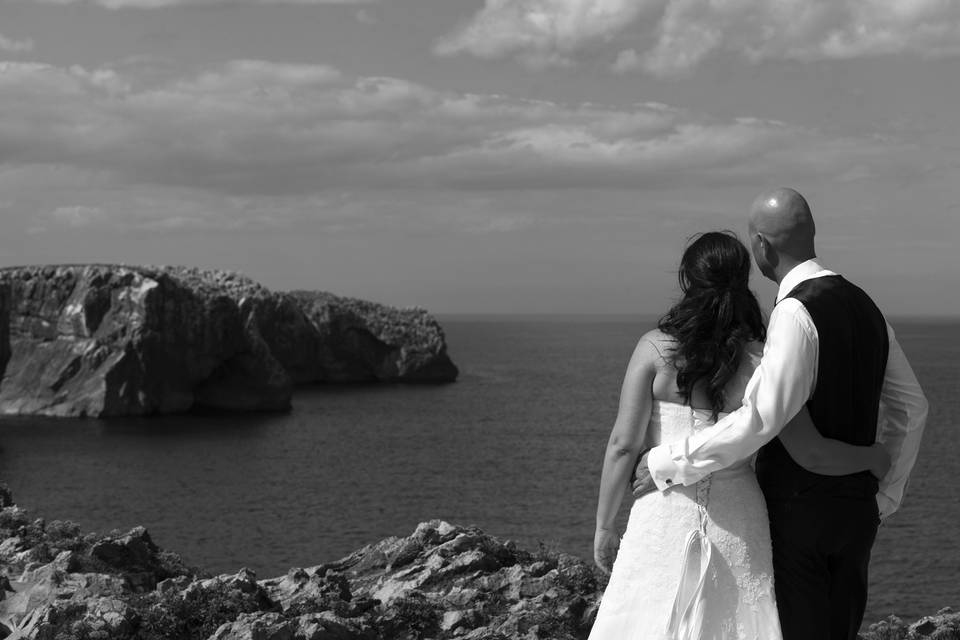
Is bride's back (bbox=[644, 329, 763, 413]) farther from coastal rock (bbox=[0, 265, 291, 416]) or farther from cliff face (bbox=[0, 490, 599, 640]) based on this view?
coastal rock (bbox=[0, 265, 291, 416])

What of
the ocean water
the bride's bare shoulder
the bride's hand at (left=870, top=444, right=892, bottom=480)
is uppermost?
the bride's bare shoulder

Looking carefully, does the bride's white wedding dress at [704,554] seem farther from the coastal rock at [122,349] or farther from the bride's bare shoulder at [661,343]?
the coastal rock at [122,349]

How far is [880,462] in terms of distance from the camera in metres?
6.26

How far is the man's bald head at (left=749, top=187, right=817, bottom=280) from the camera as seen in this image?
20.5 ft

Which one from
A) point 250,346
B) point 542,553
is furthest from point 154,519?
point 250,346

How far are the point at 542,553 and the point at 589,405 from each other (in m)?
90.9

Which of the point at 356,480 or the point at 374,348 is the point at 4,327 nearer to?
the point at 374,348

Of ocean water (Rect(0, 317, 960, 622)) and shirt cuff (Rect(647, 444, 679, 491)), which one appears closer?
shirt cuff (Rect(647, 444, 679, 491))

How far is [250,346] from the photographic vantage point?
351ft

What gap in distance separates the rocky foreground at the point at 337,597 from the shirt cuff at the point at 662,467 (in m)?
5.45

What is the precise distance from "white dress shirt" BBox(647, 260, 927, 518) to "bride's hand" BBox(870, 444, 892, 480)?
0.51 feet

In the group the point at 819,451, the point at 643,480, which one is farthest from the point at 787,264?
the point at 643,480

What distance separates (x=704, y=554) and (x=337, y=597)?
23.2ft

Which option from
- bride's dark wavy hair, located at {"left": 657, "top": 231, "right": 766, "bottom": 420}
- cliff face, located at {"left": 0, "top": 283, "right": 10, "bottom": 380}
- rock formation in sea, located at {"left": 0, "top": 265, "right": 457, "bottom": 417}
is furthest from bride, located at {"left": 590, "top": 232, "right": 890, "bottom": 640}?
cliff face, located at {"left": 0, "top": 283, "right": 10, "bottom": 380}
